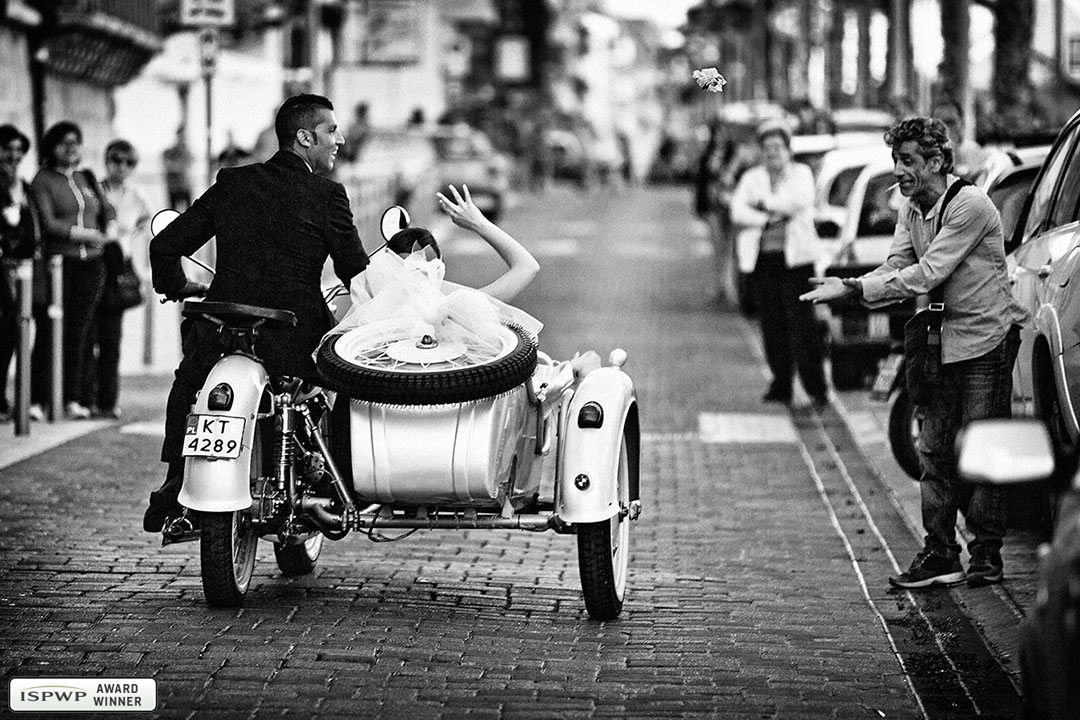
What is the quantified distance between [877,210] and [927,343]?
769 cm

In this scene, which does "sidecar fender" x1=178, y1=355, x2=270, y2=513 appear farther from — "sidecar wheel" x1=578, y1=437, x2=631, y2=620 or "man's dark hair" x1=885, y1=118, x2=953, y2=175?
"man's dark hair" x1=885, y1=118, x2=953, y2=175

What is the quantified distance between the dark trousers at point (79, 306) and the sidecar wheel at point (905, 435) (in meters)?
5.37

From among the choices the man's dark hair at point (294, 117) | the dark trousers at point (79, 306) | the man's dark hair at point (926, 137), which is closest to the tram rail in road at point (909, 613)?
the man's dark hair at point (926, 137)

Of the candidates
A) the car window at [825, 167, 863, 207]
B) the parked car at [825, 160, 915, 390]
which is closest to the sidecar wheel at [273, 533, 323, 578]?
the parked car at [825, 160, 915, 390]

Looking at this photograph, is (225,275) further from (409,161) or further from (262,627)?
(409,161)

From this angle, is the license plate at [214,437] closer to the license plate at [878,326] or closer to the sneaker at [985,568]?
the sneaker at [985,568]

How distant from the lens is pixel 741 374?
60.1 feet

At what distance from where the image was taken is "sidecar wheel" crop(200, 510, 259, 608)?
25.9 feet

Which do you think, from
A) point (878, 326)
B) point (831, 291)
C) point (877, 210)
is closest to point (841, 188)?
point (877, 210)

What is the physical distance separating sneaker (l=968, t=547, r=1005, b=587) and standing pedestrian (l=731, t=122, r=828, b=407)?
6.49m

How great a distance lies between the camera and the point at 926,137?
8953 mm

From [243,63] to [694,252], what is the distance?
7751mm

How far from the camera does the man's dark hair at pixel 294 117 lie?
8328 millimetres

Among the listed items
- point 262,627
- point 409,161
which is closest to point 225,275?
point 262,627
